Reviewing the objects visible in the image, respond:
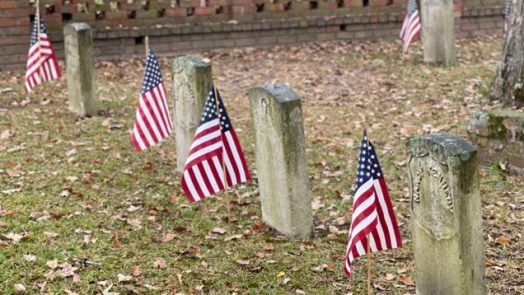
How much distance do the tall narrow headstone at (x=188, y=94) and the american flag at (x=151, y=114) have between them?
0.15 m

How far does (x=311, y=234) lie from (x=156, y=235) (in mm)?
1255

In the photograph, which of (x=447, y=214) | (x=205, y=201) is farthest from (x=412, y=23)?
(x=447, y=214)

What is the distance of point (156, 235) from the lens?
23.4 ft

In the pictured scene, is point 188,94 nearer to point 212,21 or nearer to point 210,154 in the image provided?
point 210,154

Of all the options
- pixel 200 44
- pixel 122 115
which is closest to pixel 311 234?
pixel 122 115

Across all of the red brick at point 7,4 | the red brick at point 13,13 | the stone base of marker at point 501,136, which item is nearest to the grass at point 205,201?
the stone base of marker at point 501,136

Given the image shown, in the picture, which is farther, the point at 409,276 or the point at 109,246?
the point at 109,246

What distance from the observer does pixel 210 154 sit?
7332 mm

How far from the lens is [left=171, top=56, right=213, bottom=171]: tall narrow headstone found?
8.41 m

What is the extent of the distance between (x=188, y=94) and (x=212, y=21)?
7.48 metres

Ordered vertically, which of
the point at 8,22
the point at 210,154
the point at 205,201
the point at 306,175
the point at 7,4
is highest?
the point at 7,4

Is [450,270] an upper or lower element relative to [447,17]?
lower

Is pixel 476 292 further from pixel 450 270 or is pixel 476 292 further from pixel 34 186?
pixel 34 186

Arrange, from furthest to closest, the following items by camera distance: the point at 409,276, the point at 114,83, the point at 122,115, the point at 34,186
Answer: the point at 114,83 → the point at 122,115 → the point at 34,186 → the point at 409,276
